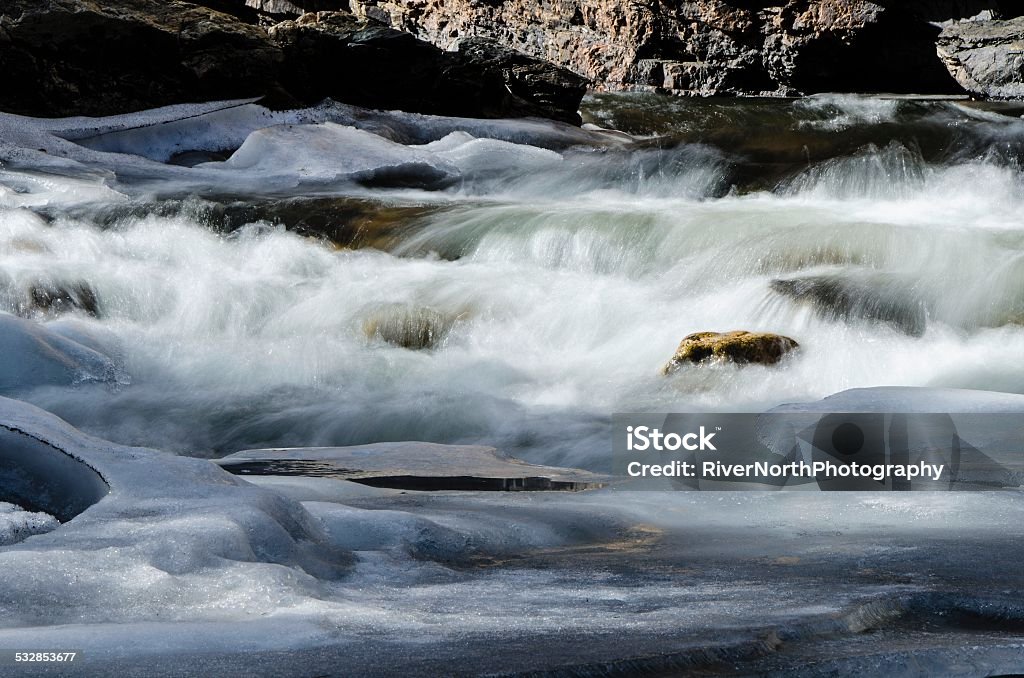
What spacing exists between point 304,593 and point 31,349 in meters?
3.95

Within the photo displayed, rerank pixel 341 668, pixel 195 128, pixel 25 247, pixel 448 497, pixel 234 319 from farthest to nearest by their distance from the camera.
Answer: pixel 195 128, pixel 25 247, pixel 234 319, pixel 448 497, pixel 341 668

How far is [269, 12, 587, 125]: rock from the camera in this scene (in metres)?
12.2

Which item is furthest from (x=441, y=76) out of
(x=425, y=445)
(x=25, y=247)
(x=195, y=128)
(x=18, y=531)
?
(x=18, y=531)

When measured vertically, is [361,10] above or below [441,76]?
above

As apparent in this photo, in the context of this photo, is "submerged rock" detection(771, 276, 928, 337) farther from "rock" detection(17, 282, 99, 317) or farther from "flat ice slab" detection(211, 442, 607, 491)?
"rock" detection(17, 282, 99, 317)

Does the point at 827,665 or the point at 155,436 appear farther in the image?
the point at 155,436

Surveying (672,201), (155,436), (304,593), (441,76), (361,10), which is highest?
(361,10)

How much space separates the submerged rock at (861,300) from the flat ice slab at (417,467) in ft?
7.40

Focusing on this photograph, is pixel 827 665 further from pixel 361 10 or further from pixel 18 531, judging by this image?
pixel 361 10

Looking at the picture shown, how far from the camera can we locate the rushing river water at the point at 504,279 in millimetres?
5594

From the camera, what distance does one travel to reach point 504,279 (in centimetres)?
718

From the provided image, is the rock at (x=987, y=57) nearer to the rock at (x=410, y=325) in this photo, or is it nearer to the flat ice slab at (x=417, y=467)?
the rock at (x=410, y=325)

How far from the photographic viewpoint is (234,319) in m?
7.14

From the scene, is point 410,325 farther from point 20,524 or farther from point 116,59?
point 116,59
